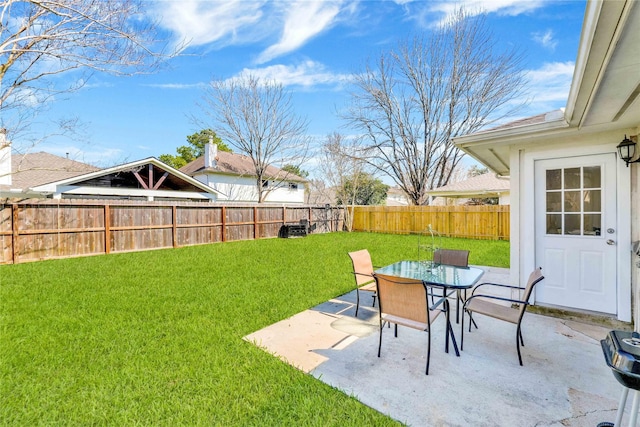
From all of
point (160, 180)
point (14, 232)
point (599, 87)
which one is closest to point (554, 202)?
point (599, 87)

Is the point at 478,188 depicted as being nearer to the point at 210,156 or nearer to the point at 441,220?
the point at 441,220

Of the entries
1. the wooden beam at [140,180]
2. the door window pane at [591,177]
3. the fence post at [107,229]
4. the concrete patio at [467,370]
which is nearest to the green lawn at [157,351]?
the concrete patio at [467,370]

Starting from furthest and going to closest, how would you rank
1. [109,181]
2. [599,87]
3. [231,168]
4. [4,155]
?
[231,168] < [109,181] < [4,155] < [599,87]

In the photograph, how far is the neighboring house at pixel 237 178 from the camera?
20188 millimetres

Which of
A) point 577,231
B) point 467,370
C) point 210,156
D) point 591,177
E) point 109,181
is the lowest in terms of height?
point 467,370

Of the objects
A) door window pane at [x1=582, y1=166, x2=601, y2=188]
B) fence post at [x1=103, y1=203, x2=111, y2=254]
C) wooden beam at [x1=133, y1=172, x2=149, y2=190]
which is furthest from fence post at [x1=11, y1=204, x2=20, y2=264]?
door window pane at [x1=582, y1=166, x2=601, y2=188]

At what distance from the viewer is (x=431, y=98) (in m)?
16.8

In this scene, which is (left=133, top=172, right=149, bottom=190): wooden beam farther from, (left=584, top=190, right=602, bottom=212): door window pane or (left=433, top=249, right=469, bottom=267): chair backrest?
(left=584, top=190, right=602, bottom=212): door window pane

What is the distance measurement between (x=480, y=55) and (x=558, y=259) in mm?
15301

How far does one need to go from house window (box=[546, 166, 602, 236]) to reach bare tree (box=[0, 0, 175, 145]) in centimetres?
710

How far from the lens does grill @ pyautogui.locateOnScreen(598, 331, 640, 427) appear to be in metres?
1.21

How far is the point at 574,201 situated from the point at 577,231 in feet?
A: 1.28

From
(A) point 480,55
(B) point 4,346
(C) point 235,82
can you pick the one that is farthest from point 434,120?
(B) point 4,346

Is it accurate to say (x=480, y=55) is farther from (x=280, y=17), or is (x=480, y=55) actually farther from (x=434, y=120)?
(x=280, y=17)
